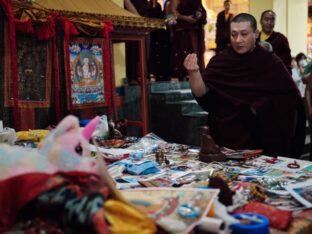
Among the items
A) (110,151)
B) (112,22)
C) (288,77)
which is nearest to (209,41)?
(112,22)

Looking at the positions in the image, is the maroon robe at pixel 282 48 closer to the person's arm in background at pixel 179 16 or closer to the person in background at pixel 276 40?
the person in background at pixel 276 40

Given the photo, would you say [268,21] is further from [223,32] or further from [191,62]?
[191,62]

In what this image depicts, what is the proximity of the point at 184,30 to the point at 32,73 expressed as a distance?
343cm

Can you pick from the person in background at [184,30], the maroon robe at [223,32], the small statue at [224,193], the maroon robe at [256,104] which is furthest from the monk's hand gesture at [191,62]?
the maroon robe at [223,32]

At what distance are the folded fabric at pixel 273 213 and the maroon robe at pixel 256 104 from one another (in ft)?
5.86

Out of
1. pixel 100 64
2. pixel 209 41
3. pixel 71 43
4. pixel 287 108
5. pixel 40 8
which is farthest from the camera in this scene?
pixel 209 41

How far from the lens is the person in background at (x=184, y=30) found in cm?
655

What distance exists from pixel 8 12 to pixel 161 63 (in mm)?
3624

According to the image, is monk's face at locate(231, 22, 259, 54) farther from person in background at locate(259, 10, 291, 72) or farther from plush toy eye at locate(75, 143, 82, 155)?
person in background at locate(259, 10, 291, 72)

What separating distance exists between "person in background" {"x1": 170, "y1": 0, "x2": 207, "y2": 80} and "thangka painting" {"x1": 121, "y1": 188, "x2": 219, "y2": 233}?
5.10 meters

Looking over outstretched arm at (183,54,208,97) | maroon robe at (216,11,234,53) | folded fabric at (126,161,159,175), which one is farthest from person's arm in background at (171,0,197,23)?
folded fabric at (126,161,159,175)

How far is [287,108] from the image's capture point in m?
3.36

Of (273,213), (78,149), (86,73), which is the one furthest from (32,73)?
(273,213)

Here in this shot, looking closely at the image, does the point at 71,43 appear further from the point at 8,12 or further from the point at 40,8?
the point at 8,12
